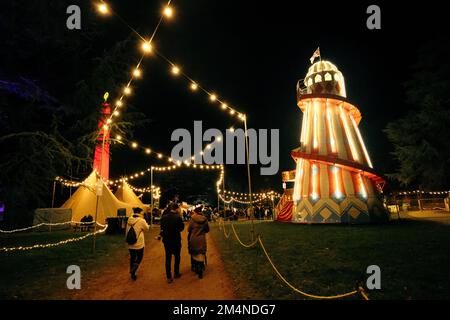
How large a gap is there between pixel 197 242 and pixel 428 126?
31.5 meters

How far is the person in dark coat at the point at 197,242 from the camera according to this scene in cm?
675

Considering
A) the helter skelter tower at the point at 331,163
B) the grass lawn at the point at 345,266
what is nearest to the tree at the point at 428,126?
the helter skelter tower at the point at 331,163

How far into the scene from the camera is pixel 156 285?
6027mm

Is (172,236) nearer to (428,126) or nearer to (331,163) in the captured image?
(331,163)

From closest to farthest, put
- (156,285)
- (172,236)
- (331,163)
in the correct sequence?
1. (156,285)
2. (172,236)
3. (331,163)

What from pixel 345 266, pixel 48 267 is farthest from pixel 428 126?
pixel 48 267

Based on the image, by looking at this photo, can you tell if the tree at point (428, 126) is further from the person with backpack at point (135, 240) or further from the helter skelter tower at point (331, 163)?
the person with backpack at point (135, 240)

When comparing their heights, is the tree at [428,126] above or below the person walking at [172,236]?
above

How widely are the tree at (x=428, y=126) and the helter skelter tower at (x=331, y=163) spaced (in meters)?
12.8

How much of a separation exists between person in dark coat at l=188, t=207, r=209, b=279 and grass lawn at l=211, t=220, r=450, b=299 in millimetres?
849

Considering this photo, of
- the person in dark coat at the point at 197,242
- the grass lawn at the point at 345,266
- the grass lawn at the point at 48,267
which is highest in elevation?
the person in dark coat at the point at 197,242

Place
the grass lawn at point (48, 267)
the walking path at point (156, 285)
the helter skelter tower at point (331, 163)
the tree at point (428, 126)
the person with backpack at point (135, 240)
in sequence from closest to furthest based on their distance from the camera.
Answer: the walking path at point (156, 285)
the grass lawn at point (48, 267)
the person with backpack at point (135, 240)
the helter skelter tower at point (331, 163)
the tree at point (428, 126)
